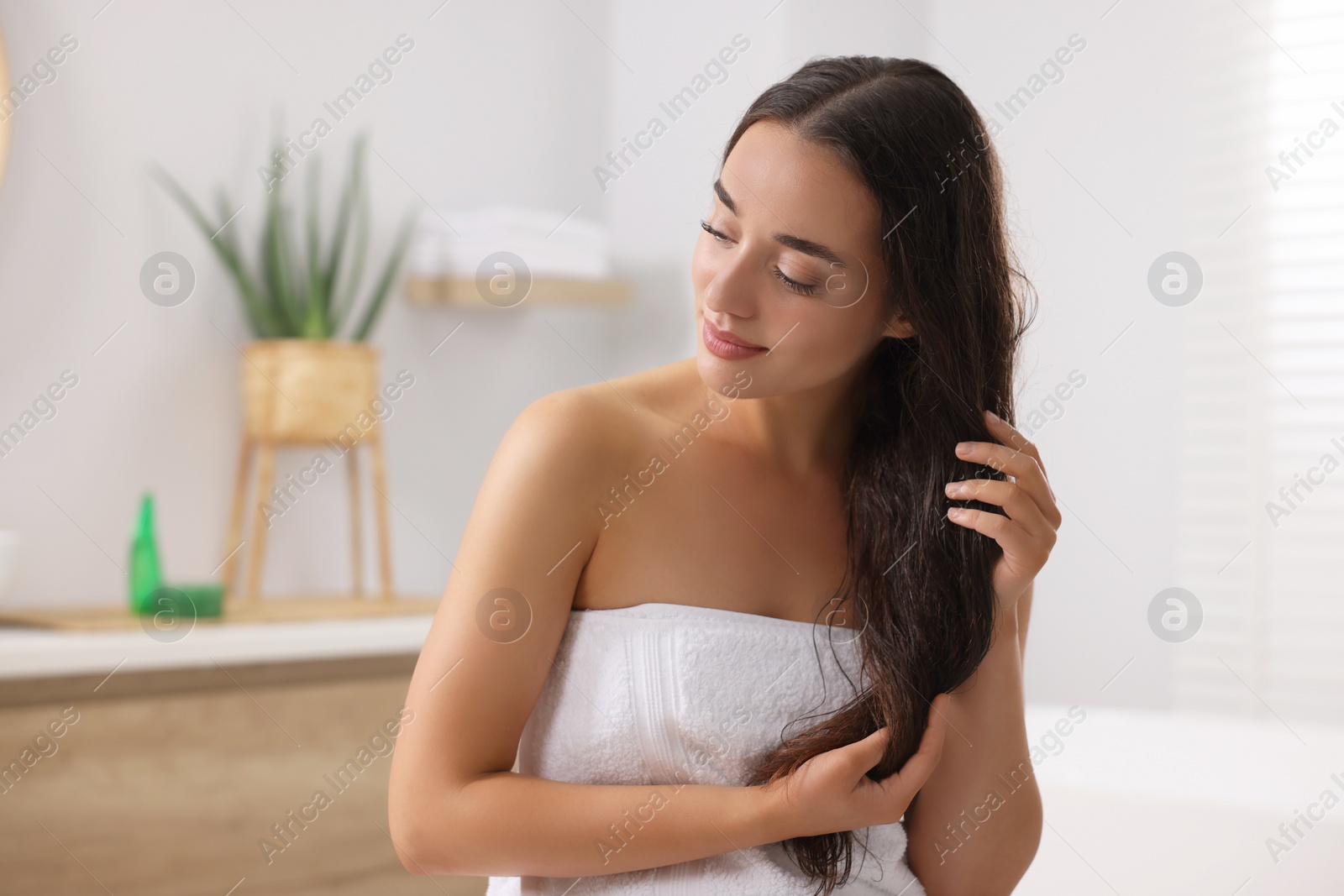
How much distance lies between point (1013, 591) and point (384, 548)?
1.39 meters

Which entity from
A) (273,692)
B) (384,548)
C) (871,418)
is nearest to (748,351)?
(871,418)

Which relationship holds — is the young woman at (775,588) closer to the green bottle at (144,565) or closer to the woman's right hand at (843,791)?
the woman's right hand at (843,791)

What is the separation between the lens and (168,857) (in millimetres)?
1562

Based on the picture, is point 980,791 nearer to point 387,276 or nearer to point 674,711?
point 674,711

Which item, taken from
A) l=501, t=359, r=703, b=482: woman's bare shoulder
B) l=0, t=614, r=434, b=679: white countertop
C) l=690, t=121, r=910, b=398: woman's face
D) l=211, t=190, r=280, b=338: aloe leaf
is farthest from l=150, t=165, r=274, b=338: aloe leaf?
l=690, t=121, r=910, b=398: woman's face

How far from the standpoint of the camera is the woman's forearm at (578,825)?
83 cm

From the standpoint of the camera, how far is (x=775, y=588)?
988mm

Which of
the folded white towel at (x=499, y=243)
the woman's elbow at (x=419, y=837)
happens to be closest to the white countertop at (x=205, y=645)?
the folded white towel at (x=499, y=243)

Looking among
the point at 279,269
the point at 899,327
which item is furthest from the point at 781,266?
the point at 279,269

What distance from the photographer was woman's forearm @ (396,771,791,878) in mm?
831

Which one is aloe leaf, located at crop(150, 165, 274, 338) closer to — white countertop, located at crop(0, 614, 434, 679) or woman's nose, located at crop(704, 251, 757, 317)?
white countertop, located at crop(0, 614, 434, 679)

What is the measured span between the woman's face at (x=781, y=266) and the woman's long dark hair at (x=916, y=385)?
0.02 m

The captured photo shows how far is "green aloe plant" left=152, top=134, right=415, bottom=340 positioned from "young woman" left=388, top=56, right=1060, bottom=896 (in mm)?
1181

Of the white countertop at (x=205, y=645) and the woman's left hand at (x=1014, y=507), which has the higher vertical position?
the woman's left hand at (x=1014, y=507)
